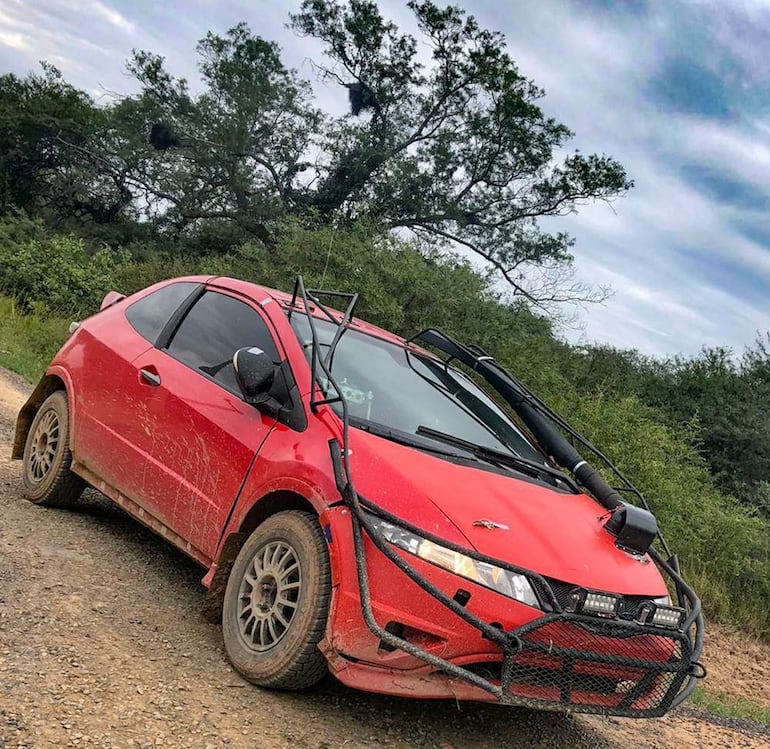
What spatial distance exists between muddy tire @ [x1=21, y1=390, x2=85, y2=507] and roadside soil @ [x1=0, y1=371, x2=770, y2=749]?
0.66 feet

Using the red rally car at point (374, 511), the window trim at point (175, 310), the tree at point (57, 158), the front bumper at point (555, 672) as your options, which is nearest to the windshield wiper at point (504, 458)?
the red rally car at point (374, 511)

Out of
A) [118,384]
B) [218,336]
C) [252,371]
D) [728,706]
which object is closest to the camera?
[252,371]

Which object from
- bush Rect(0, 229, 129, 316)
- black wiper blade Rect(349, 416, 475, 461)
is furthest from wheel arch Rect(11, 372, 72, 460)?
bush Rect(0, 229, 129, 316)

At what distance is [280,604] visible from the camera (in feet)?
10.8

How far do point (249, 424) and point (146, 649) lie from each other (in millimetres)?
1112

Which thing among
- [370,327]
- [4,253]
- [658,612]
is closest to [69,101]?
[4,253]

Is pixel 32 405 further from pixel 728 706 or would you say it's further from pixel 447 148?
pixel 447 148

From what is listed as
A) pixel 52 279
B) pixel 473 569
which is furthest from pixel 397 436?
pixel 52 279

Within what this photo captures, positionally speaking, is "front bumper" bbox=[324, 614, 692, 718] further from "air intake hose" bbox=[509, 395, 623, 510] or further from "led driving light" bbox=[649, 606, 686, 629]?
"air intake hose" bbox=[509, 395, 623, 510]

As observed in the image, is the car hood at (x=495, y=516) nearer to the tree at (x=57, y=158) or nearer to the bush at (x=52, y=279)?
the bush at (x=52, y=279)

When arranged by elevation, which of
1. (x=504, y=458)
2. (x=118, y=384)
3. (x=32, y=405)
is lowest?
(x=32, y=405)

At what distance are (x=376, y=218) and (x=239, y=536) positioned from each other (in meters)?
16.5

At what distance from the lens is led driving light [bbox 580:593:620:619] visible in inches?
121

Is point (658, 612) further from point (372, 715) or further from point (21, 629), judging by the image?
point (21, 629)
